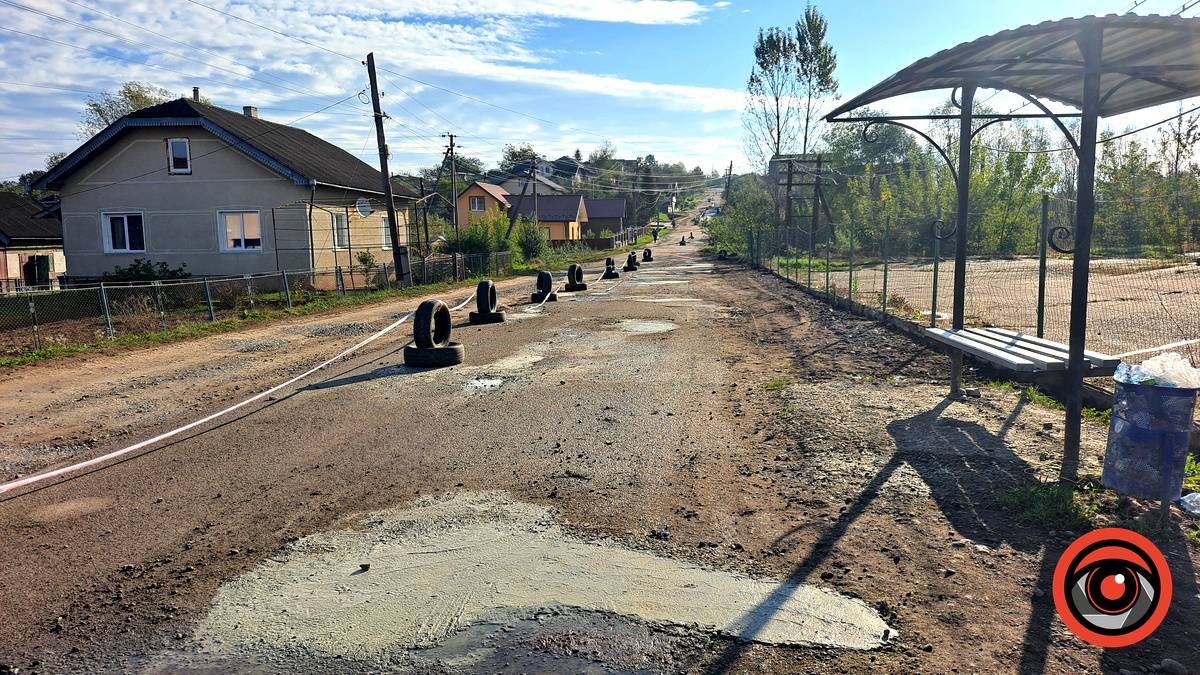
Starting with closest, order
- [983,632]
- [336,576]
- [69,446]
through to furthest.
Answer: [983,632], [336,576], [69,446]

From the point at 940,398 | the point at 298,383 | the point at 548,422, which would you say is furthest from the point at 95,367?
the point at 940,398

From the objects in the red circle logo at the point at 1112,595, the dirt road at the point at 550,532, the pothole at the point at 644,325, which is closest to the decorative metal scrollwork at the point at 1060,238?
the dirt road at the point at 550,532

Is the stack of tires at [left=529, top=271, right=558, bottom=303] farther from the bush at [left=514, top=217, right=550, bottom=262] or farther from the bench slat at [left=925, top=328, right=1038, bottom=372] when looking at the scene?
the bush at [left=514, top=217, right=550, bottom=262]

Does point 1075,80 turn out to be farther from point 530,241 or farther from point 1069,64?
point 530,241

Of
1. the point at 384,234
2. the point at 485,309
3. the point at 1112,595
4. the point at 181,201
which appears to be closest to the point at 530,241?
the point at 384,234

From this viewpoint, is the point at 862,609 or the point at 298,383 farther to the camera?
the point at 298,383

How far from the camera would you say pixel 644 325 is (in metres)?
15.5

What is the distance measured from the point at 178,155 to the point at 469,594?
28722 millimetres

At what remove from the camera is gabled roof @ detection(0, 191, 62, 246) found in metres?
38.3

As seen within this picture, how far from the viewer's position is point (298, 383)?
10172 mm

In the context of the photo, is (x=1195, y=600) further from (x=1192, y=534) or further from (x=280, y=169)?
(x=280, y=169)

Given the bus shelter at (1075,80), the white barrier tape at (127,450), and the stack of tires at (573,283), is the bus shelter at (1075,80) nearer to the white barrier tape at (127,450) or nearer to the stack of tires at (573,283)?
the white barrier tape at (127,450)

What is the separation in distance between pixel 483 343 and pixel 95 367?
583 cm

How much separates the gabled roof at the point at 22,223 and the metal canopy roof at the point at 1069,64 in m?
42.4
